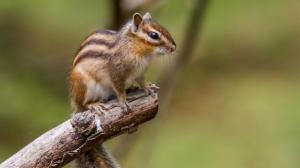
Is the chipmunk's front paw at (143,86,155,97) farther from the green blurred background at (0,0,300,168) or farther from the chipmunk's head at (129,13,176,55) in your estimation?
the green blurred background at (0,0,300,168)

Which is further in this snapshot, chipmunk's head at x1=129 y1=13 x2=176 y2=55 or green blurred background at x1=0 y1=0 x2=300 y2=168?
green blurred background at x1=0 y1=0 x2=300 y2=168

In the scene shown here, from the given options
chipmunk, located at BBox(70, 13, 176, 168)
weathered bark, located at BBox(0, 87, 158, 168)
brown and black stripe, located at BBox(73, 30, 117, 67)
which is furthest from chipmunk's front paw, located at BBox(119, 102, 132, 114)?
brown and black stripe, located at BBox(73, 30, 117, 67)

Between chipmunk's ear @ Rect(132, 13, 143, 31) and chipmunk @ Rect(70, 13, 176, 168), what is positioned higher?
chipmunk's ear @ Rect(132, 13, 143, 31)

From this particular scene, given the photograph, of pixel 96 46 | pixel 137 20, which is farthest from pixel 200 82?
pixel 96 46

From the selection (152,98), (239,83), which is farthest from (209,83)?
(152,98)

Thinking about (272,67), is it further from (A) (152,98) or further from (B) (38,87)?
(A) (152,98)

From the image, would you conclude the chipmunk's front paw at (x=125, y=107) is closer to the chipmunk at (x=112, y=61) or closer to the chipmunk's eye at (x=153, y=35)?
the chipmunk at (x=112, y=61)
